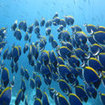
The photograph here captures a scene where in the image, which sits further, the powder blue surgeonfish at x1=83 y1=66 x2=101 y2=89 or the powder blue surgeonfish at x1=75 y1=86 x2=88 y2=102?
the powder blue surgeonfish at x1=75 y1=86 x2=88 y2=102

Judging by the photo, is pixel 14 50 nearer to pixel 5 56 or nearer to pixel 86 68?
pixel 5 56

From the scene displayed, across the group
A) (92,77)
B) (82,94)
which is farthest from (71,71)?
(92,77)

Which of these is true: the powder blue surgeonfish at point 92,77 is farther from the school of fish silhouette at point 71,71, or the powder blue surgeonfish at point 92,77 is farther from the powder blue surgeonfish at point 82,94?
the powder blue surgeonfish at point 82,94

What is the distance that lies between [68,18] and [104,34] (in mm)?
2576

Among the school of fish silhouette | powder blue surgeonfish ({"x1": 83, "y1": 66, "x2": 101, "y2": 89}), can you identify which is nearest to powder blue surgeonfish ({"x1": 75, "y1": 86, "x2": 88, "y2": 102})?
the school of fish silhouette

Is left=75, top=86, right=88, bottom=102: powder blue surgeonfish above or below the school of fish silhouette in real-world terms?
below

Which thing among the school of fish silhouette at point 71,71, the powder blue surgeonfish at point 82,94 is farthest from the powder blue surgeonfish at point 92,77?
the powder blue surgeonfish at point 82,94

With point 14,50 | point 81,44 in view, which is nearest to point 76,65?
point 81,44

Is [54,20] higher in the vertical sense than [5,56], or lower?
higher

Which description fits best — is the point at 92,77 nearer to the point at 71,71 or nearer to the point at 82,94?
the point at 82,94

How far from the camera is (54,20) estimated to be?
6207 mm

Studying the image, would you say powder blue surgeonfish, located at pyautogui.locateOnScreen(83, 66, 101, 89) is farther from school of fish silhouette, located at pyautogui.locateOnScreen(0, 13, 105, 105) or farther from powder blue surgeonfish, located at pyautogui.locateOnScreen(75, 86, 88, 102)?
powder blue surgeonfish, located at pyautogui.locateOnScreen(75, 86, 88, 102)

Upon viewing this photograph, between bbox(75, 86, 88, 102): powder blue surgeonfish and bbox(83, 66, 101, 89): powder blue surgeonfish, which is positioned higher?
bbox(83, 66, 101, 89): powder blue surgeonfish

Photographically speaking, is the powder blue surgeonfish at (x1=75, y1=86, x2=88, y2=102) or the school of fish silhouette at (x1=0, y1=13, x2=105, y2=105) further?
the powder blue surgeonfish at (x1=75, y1=86, x2=88, y2=102)
